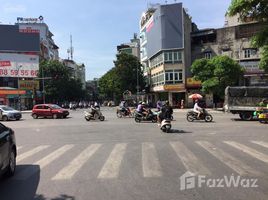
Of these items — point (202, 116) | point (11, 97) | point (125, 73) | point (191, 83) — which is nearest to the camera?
point (202, 116)

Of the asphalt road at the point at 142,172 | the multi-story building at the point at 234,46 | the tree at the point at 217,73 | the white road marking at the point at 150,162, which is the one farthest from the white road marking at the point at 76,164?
the multi-story building at the point at 234,46

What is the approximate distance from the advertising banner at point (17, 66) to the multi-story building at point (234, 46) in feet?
121

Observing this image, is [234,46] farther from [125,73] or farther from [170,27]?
[125,73]

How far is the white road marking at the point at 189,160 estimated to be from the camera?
9.58 m

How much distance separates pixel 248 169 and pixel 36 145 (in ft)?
30.8

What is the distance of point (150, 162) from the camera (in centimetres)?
1100

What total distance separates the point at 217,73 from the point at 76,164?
4330 centimetres

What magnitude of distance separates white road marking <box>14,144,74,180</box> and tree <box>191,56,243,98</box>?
39.4m

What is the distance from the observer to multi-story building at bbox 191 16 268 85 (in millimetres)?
60500

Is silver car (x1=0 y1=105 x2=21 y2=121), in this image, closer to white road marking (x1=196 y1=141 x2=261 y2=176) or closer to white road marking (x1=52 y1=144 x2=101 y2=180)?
white road marking (x1=52 y1=144 x2=101 y2=180)

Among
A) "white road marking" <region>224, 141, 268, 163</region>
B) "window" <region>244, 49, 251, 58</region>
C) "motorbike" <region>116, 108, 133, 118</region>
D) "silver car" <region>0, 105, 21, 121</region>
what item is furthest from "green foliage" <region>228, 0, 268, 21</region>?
"window" <region>244, 49, 251, 58</region>

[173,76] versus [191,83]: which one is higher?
[173,76]

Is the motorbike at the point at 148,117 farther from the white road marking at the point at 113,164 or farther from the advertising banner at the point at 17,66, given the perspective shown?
the advertising banner at the point at 17,66

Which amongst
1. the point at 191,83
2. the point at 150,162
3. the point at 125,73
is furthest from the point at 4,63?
the point at 150,162
